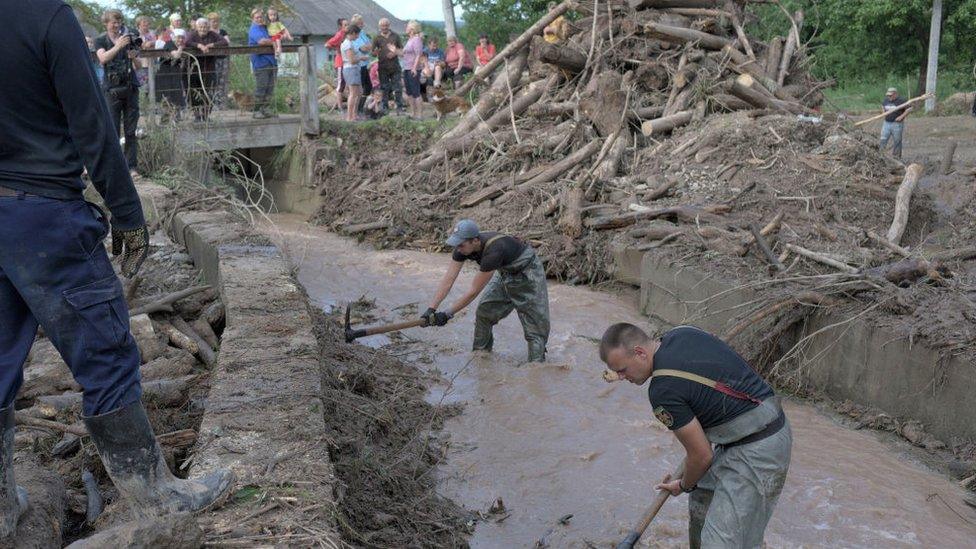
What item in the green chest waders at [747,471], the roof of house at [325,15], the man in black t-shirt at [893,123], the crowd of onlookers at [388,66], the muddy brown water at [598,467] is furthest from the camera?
the roof of house at [325,15]

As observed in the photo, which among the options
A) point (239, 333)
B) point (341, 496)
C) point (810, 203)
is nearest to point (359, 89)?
point (810, 203)

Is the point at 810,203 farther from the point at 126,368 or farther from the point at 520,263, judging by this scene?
the point at 126,368

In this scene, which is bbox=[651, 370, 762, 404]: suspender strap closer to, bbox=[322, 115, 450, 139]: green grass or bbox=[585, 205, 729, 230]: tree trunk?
bbox=[585, 205, 729, 230]: tree trunk

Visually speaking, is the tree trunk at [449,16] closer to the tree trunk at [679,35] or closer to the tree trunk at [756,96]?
the tree trunk at [679,35]

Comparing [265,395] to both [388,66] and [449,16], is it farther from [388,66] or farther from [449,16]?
[449,16]

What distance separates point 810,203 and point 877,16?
17133 millimetres

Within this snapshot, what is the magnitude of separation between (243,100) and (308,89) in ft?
4.27

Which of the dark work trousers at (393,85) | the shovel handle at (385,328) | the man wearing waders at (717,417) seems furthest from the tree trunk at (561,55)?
the man wearing waders at (717,417)

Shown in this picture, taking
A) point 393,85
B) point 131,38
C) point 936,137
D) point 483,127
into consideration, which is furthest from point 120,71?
point 936,137

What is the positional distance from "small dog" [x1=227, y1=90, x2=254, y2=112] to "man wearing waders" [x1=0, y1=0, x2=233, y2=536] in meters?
13.3

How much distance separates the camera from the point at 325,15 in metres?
38.0

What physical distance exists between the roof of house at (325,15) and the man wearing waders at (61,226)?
108 feet

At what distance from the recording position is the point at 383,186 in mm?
13867

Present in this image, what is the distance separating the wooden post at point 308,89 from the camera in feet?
49.9
